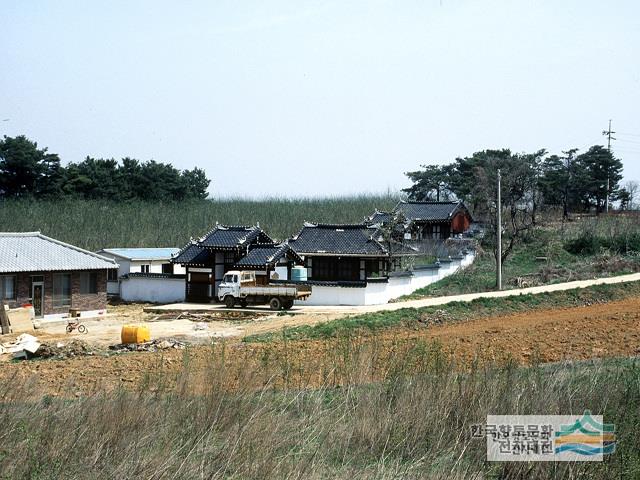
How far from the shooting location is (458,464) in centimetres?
543

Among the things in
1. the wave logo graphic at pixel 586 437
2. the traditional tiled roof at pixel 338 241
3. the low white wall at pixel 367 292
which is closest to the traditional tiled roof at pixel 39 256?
the low white wall at pixel 367 292

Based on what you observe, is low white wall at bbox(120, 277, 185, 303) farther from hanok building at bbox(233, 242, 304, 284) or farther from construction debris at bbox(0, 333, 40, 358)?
construction debris at bbox(0, 333, 40, 358)

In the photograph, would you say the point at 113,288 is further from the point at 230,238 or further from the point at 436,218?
the point at 436,218

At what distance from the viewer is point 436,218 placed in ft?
142

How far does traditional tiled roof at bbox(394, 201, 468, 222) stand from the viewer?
142 feet

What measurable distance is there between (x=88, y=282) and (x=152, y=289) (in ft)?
17.0

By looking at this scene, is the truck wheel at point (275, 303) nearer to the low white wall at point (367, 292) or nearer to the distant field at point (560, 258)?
the low white wall at point (367, 292)

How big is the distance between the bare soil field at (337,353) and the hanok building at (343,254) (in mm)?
10127

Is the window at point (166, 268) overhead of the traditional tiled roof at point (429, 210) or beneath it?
beneath

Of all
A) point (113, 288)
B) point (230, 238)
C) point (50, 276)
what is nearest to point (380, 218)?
point (230, 238)

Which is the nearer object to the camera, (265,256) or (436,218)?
(265,256)

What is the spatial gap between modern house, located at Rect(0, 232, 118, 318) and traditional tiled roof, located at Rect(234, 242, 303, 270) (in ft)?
17.9

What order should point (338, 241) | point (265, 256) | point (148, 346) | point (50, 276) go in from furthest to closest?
1. point (338, 241)
2. point (265, 256)
3. point (50, 276)
4. point (148, 346)

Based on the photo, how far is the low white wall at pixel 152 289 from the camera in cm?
3341
